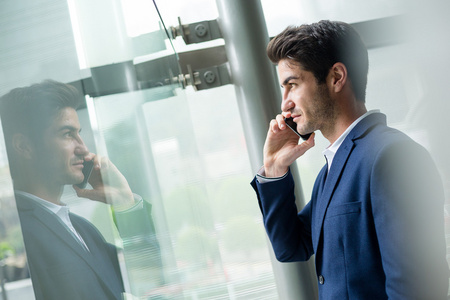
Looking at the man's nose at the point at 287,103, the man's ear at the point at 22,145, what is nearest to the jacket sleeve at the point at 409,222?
the man's nose at the point at 287,103

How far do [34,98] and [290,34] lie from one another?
3.18ft

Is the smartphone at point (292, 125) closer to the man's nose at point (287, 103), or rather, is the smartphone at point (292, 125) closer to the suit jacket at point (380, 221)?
the man's nose at point (287, 103)

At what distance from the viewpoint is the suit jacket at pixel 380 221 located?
964 mm

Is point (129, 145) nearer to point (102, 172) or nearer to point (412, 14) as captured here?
point (102, 172)

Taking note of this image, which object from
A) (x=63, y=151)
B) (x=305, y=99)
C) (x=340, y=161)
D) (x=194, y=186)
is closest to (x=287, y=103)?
(x=305, y=99)

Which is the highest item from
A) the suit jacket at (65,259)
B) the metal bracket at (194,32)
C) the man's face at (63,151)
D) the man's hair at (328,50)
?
the metal bracket at (194,32)

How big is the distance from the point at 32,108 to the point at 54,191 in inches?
4.3

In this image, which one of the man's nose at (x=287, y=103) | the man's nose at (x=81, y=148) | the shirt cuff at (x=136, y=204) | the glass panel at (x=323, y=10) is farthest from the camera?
the glass panel at (x=323, y=10)

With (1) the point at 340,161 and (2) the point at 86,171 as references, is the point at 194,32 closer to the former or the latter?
(1) the point at 340,161

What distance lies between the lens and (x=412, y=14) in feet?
7.36

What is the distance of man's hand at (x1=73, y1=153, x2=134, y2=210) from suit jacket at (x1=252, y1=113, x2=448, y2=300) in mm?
558

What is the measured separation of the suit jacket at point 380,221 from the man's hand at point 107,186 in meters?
0.56

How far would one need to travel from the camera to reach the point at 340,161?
1198mm

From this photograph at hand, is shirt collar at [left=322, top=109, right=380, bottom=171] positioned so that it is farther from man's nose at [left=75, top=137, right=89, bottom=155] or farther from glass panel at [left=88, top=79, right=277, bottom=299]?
man's nose at [left=75, top=137, right=89, bottom=155]
